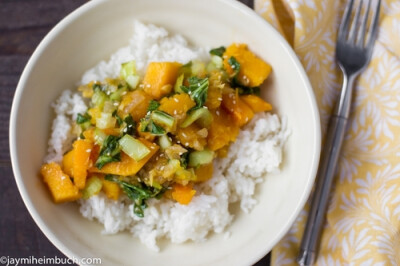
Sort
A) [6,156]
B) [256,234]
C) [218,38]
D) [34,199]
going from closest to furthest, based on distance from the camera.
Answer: [34,199] < [256,234] < [218,38] < [6,156]

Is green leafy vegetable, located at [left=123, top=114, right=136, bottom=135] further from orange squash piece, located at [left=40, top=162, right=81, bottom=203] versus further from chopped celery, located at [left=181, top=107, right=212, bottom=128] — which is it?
orange squash piece, located at [left=40, top=162, right=81, bottom=203]

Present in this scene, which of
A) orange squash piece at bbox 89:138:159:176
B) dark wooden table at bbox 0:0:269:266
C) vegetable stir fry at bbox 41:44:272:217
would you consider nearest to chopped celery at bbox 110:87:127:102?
vegetable stir fry at bbox 41:44:272:217

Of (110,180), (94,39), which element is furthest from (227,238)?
(94,39)

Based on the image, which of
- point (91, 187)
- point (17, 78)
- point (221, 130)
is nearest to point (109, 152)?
point (91, 187)

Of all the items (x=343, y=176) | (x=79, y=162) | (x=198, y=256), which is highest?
(x=79, y=162)

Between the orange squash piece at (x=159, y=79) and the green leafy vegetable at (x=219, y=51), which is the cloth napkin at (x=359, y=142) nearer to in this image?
the green leafy vegetable at (x=219, y=51)

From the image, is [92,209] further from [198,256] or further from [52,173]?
[198,256]

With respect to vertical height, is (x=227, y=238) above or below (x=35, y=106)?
below
